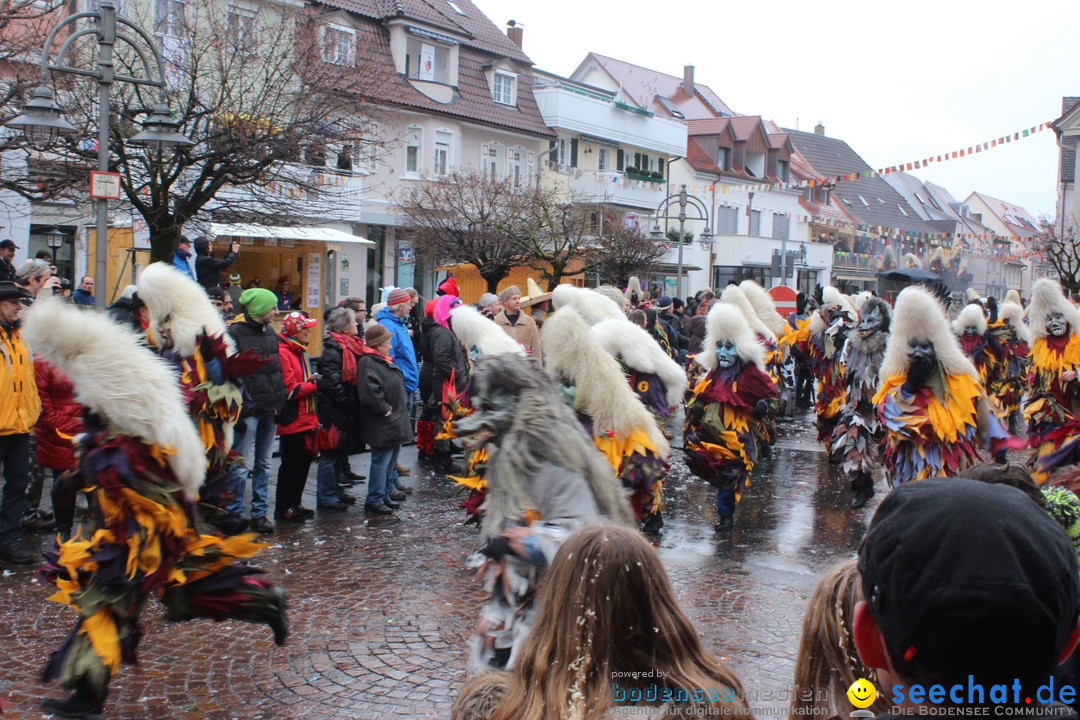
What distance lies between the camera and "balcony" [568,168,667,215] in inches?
1459

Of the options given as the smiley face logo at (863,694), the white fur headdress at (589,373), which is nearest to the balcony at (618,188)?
the white fur headdress at (589,373)

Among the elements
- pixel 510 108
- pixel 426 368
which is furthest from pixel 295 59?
pixel 510 108

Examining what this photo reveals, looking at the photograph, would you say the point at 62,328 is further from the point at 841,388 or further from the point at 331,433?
the point at 841,388

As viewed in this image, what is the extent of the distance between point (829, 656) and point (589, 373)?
13.1ft

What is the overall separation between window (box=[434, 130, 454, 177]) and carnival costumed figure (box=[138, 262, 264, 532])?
25.9 meters

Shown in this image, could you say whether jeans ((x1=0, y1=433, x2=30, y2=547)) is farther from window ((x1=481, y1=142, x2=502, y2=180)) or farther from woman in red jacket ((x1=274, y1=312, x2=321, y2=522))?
window ((x1=481, y1=142, x2=502, y2=180))

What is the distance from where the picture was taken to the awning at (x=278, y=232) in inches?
751

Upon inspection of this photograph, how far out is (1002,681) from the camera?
1.41 meters

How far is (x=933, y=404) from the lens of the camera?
7172 millimetres

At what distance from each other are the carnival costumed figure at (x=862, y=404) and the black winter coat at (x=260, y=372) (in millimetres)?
5256

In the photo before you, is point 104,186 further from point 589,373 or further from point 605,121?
point 605,121

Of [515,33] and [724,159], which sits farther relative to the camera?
[724,159]

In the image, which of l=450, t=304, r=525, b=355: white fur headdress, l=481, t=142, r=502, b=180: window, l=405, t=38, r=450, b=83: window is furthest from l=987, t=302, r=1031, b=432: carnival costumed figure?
l=405, t=38, r=450, b=83: window

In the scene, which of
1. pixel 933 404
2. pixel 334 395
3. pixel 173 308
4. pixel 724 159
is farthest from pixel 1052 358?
pixel 724 159
